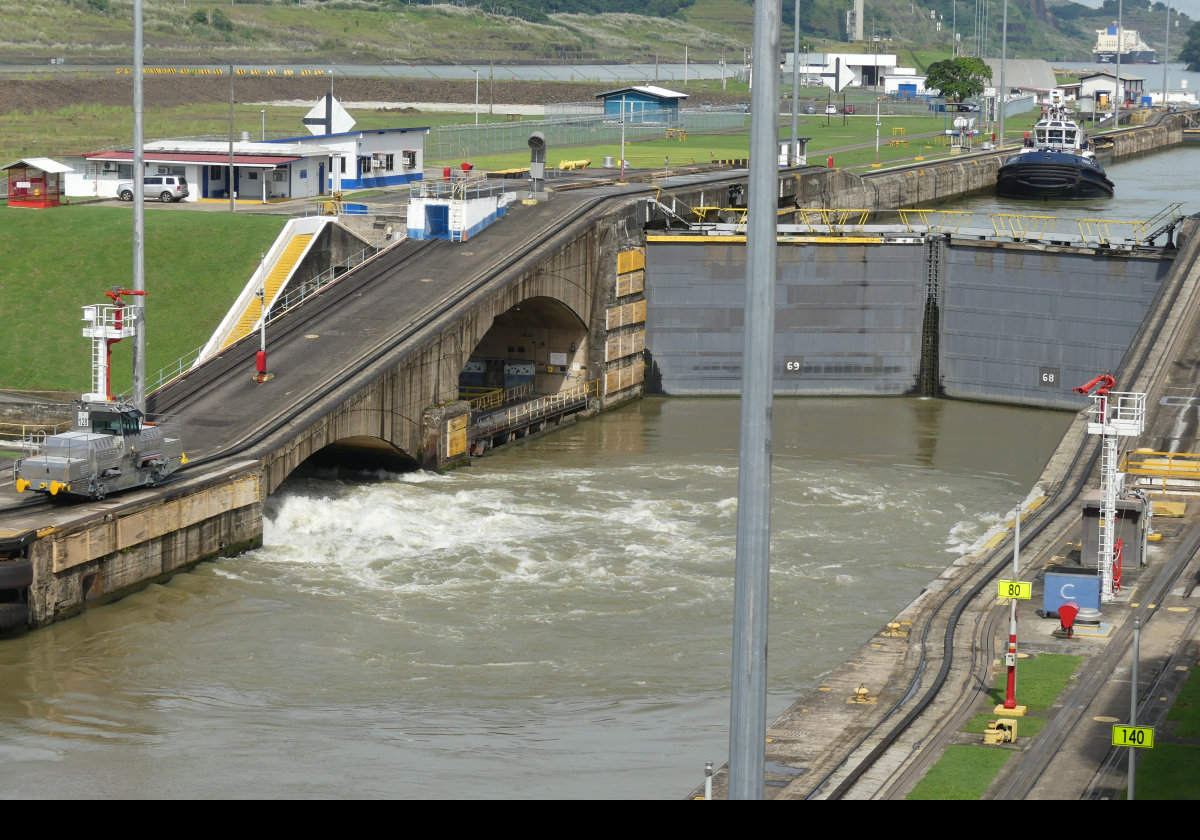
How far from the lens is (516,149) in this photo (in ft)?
339

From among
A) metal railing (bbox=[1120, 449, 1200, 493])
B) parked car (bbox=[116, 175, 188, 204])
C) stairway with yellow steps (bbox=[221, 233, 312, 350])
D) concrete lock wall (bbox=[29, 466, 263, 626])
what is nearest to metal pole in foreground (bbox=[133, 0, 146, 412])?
concrete lock wall (bbox=[29, 466, 263, 626])

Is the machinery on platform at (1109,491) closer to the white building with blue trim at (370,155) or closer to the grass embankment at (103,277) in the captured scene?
the grass embankment at (103,277)

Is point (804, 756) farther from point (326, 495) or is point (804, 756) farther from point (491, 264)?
point (491, 264)

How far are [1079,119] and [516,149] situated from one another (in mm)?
86726

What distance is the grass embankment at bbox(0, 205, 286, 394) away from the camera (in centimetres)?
5488

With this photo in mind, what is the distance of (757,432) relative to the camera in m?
10.0

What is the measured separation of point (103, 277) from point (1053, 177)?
69.2 meters

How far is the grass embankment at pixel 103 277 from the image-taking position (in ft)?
180

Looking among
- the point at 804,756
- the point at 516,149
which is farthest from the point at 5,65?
Result: the point at 804,756

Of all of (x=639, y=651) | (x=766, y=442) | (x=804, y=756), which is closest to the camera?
(x=766, y=442)

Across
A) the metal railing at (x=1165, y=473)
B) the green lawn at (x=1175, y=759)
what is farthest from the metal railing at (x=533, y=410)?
the green lawn at (x=1175, y=759)

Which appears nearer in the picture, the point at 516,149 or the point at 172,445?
the point at 172,445

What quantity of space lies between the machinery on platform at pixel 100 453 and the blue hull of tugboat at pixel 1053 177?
262ft

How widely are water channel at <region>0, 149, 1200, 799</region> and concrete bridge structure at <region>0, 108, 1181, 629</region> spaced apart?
110 cm
